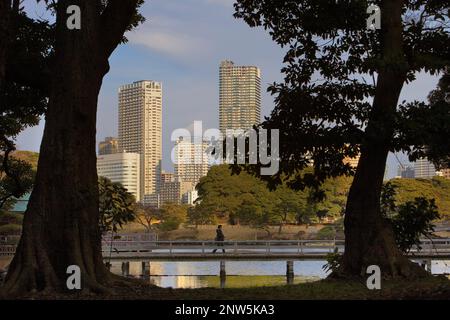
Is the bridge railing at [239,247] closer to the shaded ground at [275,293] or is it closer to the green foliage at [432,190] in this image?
the shaded ground at [275,293]

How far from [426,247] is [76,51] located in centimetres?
2948

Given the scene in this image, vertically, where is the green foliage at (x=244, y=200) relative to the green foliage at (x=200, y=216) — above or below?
above

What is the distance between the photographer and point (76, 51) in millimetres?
10680

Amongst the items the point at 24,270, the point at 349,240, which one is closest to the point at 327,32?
the point at 349,240

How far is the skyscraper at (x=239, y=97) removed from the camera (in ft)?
130

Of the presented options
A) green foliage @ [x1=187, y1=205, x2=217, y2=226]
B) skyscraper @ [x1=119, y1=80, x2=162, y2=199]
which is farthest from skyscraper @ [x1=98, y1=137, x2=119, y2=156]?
green foliage @ [x1=187, y1=205, x2=217, y2=226]

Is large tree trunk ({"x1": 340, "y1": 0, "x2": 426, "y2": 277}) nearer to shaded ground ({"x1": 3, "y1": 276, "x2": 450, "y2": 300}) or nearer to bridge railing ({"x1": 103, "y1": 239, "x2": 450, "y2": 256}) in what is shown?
shaded ground ({"x1": 3, "y1": 276, "x2": 450, "y2": 300})

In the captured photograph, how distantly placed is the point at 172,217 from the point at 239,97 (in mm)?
45841

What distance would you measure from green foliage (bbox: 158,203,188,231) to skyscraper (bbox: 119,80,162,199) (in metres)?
23.8

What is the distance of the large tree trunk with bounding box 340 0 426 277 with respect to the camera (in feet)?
41.5

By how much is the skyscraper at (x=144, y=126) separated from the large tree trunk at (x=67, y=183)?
9191cm

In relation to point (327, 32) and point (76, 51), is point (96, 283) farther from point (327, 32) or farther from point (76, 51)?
point (327, 32)

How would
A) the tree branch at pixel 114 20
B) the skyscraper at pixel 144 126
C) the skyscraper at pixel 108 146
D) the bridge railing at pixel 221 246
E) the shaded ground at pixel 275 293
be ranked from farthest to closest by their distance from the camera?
1. the skyscraper at pixel 108 146
2. the skyscraper at pixel 144 126
3. the bridge railing at pixel 221 246
4. the tree branch at pixel 114 20
5. the shaded ground at pixel 275 293

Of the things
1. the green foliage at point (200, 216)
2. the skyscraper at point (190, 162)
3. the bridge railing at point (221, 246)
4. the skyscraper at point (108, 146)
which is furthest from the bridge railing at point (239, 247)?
the skyscraper at point (108, 146)
